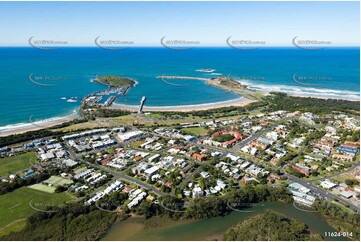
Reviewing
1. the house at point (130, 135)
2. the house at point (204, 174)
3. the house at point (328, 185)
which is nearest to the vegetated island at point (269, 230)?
the house at point (328, 185)

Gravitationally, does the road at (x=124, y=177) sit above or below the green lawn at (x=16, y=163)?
below

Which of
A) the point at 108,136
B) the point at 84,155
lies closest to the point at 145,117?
the point at 108,136

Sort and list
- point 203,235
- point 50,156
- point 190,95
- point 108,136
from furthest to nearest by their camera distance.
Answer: point 190,95
point 108,136
point 50,156
point 203,235

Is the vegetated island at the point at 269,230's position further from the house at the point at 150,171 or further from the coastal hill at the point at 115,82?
the coastal hill at the point at 115,82

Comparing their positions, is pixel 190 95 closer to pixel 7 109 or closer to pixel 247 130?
pixel 247 130

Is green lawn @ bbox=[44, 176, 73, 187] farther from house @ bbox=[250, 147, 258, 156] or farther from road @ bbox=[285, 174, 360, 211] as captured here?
road @ bbox=[285, 174, 360, 211]

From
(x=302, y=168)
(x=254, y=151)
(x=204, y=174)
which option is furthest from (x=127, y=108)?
(x=302, y=168)

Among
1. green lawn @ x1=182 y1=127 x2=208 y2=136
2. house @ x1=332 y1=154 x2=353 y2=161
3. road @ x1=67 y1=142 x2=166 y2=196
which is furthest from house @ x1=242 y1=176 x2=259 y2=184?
green lawn @ x1=182 y1=127 x2=208 y2=136
